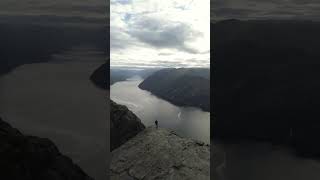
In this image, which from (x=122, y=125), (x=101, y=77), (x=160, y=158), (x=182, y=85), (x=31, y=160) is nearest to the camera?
(x=31, y=160)

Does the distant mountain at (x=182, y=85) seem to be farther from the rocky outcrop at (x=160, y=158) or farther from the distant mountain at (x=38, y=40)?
the distant mountain at (x=38, y=40)

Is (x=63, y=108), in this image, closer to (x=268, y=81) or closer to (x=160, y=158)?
(x=160, y=158)

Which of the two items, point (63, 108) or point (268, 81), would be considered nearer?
point (268, 81)

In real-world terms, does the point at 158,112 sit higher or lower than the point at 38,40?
lower

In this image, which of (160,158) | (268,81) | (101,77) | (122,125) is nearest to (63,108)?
(101,77)

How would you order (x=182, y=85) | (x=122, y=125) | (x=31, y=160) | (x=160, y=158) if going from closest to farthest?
(x=31, y=160), (x=160, y=158), (x=122, y=125), (x=182, y=85)

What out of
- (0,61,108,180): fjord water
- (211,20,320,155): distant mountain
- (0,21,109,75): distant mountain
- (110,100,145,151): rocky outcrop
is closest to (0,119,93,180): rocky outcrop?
(0,61,108,180): fjord water

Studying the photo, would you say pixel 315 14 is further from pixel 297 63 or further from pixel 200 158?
pixel 200 158

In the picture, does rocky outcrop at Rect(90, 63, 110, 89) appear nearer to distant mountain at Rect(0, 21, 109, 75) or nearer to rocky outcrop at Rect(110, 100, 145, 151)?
distant mountain at Rect(0, 21, 109, 75)
